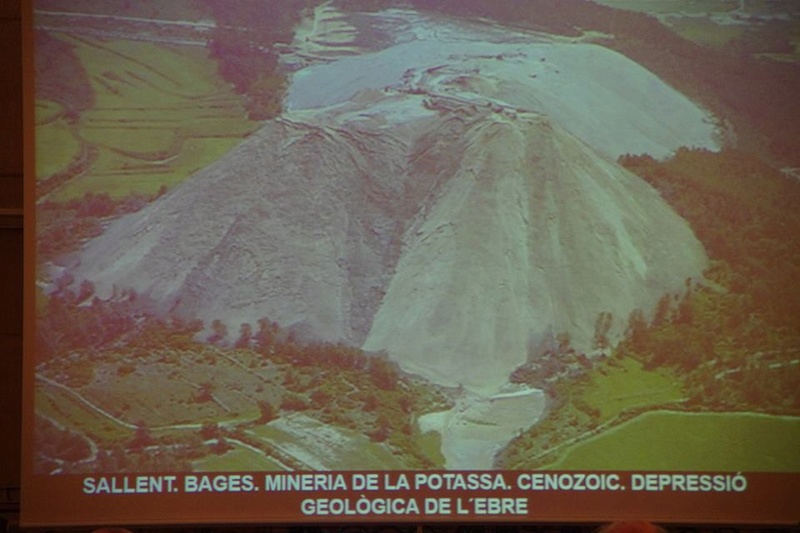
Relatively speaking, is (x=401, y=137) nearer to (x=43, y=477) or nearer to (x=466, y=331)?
(x=466, y=331)

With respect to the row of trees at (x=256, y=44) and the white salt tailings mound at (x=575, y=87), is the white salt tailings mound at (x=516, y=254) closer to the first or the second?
the white salt tailings mound at (x=575, y=87)

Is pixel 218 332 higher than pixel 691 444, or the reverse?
pixel 218 332

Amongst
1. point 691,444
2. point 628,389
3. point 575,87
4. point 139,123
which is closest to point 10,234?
point 139,123

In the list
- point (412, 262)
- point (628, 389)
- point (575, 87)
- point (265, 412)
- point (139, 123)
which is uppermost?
point (575, 87)

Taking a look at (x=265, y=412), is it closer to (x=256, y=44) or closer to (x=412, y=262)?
(x=412, y=262)

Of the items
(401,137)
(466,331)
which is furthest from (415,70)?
(466,331)

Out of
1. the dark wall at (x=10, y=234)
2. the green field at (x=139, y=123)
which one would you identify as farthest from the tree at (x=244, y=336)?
the dark wall at (x=10, y=234)

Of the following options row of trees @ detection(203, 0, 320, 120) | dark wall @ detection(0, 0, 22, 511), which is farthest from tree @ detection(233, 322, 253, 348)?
dark wall @ detection(0, 0, 22, 511)

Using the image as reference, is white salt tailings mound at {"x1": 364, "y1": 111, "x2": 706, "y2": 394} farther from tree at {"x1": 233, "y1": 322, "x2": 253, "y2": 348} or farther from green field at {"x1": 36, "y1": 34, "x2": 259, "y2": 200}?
green field at {"x1": 36, "y1": 34, "x2": 259, "y2": 200}
